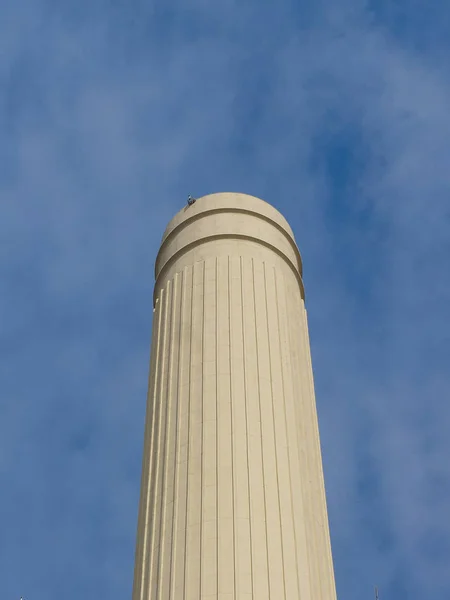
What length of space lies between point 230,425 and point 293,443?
4.25 ft

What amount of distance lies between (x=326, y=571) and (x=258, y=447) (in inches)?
97.8

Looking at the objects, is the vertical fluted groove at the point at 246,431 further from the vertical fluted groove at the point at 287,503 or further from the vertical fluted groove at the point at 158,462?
the vertical fluted groove at the point at 158,462

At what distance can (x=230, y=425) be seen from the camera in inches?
655

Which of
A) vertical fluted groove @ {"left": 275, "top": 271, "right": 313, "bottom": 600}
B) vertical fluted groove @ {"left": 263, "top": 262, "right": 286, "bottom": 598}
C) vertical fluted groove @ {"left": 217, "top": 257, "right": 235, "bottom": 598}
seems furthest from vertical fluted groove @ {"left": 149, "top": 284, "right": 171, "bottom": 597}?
vertical fluted groove @ {"left": 275, "top": 271, "right": 313, "bottom": 600}

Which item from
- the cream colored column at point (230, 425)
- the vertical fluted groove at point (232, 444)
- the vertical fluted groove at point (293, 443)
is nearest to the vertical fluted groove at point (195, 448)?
the cream colored column at point (230, 425)

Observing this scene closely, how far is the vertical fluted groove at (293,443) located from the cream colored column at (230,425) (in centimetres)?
3

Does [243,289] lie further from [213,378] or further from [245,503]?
[245,503]

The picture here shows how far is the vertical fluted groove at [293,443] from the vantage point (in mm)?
15164

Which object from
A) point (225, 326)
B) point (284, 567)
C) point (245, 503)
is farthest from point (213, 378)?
point (284, 567)

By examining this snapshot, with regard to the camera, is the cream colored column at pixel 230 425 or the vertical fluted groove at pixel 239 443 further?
the cream colored column at pixel 230 425

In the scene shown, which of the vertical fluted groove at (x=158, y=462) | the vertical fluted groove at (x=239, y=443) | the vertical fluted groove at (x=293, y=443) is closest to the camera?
the vertical fluted groove at (x=239, y=443)

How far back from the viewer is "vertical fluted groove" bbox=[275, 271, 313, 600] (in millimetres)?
15164

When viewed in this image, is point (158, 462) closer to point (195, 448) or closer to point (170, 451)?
point (170, 451)

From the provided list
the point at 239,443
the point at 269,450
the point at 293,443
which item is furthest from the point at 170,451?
the point at 293,443
